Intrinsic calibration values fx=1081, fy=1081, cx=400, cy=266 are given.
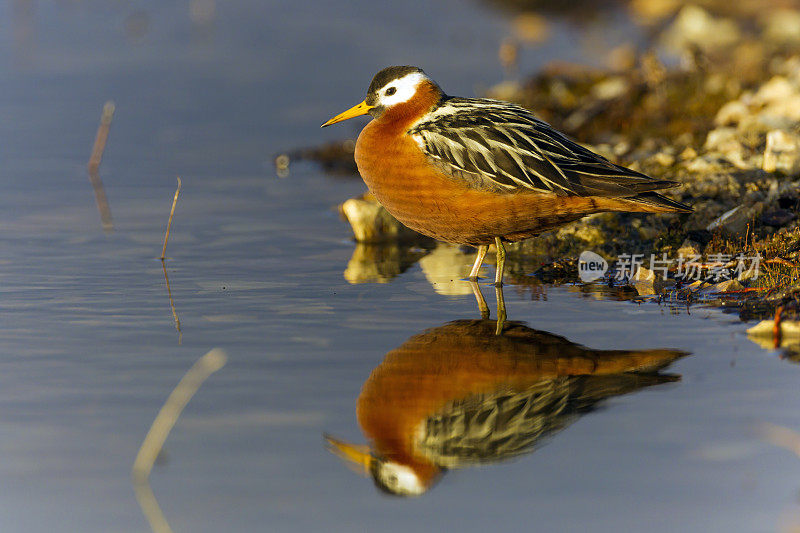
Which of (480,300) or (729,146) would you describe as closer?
(480,300)

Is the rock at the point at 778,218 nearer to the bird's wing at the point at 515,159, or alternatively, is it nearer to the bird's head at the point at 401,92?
the bird's wing at the point at 515,159

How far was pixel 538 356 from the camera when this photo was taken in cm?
700

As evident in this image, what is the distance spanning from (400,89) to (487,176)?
1.32m

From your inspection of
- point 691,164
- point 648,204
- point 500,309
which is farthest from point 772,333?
point 691,164

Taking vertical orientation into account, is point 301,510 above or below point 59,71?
below

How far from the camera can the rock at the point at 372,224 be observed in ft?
38.3

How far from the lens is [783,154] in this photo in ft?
36.0

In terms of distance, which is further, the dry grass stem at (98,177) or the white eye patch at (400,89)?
the dry grass stem at (98,177)

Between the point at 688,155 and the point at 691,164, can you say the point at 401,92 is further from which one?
the point at 688,155

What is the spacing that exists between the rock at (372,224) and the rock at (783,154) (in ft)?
12.4

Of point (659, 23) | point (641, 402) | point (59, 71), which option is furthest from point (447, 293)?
point (659, 23)

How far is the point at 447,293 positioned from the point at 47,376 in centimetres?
354

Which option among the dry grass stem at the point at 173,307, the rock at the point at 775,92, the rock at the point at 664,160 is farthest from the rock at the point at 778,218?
the rock at the point at 775,92

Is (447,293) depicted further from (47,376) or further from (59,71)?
(59,71)
